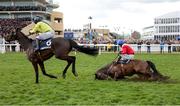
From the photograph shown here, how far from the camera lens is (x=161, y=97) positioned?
9.61 m

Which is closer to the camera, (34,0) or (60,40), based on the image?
(60,40)

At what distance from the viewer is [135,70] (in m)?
12.8

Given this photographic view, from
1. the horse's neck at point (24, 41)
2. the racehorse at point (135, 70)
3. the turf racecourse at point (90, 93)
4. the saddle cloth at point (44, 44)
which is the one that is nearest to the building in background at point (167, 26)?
the racehorse at point (135, 70)

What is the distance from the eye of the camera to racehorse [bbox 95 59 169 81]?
12.8 meters

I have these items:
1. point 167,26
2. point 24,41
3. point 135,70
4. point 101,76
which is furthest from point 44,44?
point 167,26

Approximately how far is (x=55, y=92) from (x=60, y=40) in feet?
10.3

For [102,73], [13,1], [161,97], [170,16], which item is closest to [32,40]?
[102,73]

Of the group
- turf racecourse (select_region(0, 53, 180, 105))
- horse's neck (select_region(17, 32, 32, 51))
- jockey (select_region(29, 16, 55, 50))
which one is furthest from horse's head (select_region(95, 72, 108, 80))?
horse's neck (select_region(17, 32, 32, 51))

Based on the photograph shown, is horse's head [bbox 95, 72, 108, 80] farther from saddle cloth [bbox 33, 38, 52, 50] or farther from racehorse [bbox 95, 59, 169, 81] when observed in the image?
saddle cloth [bbox 33, 38, 52, 50]

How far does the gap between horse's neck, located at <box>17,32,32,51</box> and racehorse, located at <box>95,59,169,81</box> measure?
2.59 metres

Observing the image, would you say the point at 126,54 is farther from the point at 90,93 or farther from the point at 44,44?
the point at 90,93

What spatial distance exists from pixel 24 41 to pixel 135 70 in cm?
372

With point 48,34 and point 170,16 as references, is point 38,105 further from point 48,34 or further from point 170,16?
point 170,16

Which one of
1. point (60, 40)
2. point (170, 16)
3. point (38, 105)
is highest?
point (170, 16)
